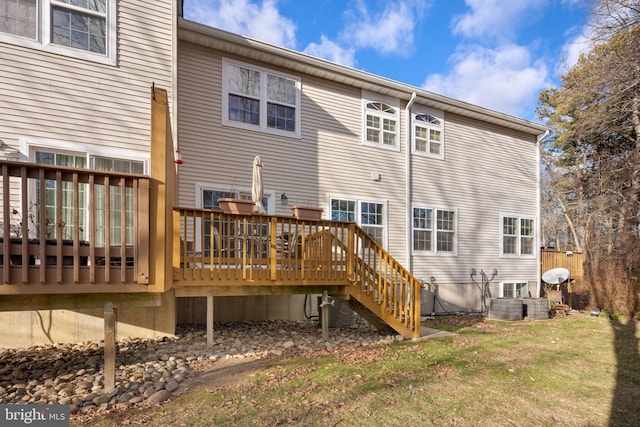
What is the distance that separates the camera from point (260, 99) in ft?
26.5

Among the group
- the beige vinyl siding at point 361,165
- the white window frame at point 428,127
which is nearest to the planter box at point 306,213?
the beige vinyl siding at point 361,165

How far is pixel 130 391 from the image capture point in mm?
3916

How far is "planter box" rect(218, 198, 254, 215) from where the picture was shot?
5.45 meters

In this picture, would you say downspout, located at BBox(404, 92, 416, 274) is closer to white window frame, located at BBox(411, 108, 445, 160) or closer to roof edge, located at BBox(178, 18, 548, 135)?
white window frame, located at BBox(411, 108, 445, 160)

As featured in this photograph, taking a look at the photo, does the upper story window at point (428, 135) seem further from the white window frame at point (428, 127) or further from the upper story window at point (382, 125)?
the upper story window at point (382, 125)

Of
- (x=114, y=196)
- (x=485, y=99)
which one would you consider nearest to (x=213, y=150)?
(x=114, y=196)

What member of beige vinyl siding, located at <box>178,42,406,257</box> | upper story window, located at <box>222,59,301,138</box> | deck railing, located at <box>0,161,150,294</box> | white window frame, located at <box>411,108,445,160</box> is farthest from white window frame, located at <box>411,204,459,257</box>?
deck railing, located at <box>0,161,150,294</box>

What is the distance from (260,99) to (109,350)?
589 centimetres

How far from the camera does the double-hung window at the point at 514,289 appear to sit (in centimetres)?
1167

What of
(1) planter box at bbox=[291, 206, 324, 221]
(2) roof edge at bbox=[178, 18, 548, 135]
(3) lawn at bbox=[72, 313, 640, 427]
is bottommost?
(3) lawn at bbox=[72, 313, 640, 427]

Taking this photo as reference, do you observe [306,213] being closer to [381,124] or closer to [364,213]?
[364,213]

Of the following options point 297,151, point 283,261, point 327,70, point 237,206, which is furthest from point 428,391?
point 327,70

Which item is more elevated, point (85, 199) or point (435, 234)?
point (85, 199)

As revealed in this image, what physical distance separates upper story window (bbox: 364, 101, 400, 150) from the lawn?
5441 millimetres
